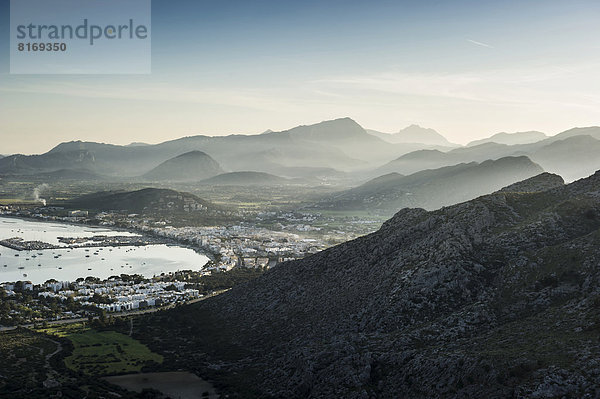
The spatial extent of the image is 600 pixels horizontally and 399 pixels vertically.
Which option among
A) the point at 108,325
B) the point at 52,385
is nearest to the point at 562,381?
the point at 52,385

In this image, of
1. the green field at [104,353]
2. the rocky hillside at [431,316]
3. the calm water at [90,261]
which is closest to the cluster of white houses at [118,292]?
the calm water at [90,261]

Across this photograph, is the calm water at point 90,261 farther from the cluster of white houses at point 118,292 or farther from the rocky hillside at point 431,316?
the rocky hillside at point 431,316

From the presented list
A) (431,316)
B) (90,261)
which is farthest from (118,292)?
(431,316)

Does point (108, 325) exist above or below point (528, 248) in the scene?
below

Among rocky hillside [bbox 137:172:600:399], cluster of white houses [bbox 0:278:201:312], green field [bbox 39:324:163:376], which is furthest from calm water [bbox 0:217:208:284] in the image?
rocky hillside [bbox 137:172:600:399]

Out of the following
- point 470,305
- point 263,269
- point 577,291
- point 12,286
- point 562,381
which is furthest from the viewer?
point 263,269

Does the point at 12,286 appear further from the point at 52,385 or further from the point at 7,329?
the point at 52,385

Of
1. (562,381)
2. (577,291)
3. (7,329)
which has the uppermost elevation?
(577,291)
